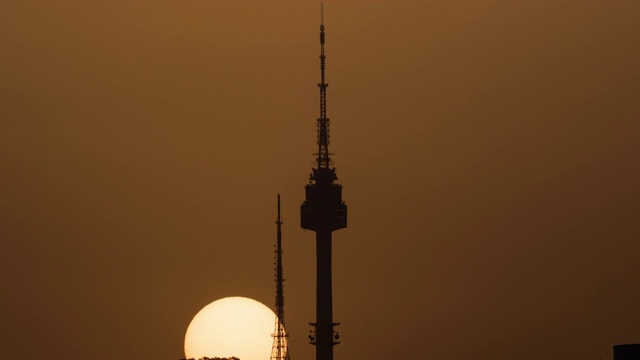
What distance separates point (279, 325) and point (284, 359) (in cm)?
490

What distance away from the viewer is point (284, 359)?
200m

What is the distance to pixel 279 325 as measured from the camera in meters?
198
